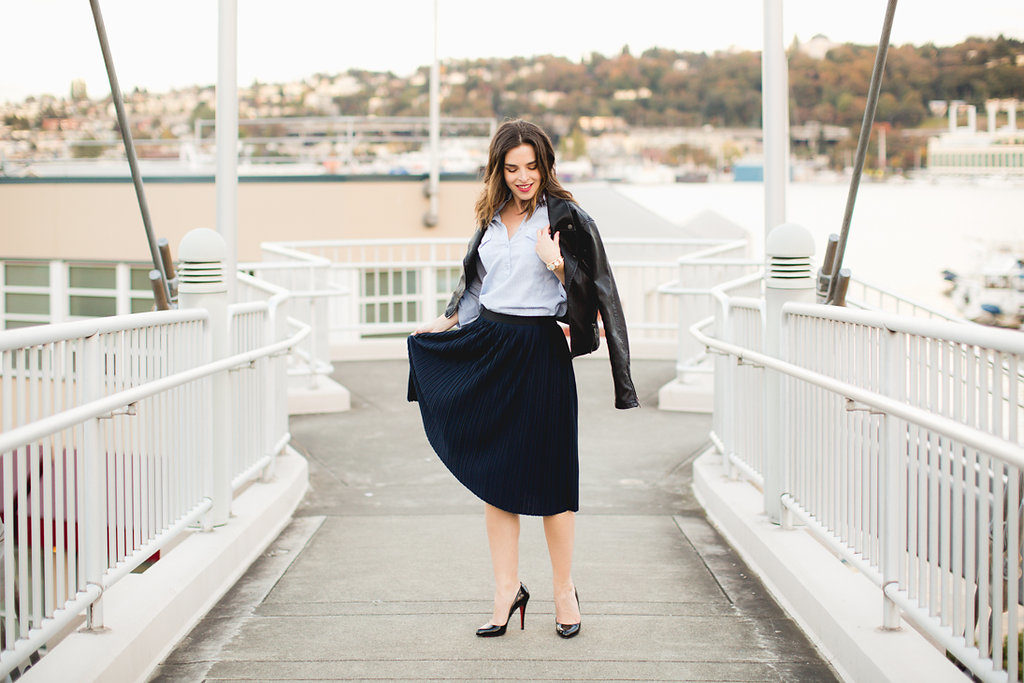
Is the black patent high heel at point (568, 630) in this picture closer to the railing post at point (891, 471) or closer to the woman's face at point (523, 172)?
the railing post at point (891, 471)

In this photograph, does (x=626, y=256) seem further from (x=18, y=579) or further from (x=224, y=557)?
(x=18, y=579)

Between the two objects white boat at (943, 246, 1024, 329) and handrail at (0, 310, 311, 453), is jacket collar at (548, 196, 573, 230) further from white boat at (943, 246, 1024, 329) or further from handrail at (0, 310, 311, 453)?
white boat at (943, 246, 1024, 329)

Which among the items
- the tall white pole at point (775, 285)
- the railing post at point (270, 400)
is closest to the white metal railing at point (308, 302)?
the railing post at point (270, 400)

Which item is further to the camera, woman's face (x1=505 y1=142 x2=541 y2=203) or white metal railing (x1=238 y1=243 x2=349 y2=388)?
white metal railing (x1=238 y1=243 x2=349 y2=388)

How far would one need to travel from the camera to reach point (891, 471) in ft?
10.6

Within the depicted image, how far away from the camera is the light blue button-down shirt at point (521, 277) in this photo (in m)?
3.66

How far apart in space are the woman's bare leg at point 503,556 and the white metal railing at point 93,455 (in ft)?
3.87

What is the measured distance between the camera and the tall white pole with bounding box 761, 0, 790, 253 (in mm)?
5359

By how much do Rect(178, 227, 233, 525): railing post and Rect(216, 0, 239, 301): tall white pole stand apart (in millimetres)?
1271

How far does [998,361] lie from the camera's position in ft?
8.32

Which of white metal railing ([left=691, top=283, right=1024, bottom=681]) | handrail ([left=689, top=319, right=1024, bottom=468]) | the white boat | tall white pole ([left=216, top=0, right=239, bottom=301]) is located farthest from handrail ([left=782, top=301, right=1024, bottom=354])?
the white boat

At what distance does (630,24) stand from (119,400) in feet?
152

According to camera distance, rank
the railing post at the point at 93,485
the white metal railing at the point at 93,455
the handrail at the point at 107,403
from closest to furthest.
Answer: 1. the handrail at the point at 107,403
2. the white metal railing at the point at 93,455
3. the railing post at the point at 93,485

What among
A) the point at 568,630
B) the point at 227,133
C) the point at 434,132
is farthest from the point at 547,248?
the point at 434,132
